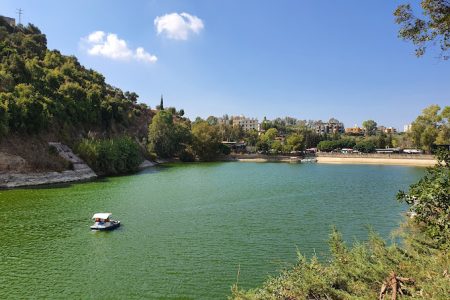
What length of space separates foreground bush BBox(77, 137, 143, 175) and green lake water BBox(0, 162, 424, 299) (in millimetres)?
19105

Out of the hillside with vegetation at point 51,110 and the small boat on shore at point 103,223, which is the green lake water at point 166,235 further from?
the hillside with vegetation at point 51,110

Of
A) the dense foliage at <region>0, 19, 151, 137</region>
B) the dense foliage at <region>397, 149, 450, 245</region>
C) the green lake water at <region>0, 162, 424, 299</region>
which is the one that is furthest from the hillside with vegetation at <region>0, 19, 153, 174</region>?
the dense foliage at <region>397, 149, 450, 245</region>

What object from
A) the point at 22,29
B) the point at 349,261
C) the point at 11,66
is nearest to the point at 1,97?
the point at 11,66

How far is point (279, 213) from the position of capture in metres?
36.1

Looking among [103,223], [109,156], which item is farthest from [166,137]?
[103,223]

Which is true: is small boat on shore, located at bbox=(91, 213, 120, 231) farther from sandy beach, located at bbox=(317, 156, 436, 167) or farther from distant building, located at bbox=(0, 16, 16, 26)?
distant building, located at bbox=(0, 16, 16, 26)

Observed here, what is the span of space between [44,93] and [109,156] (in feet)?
66.5

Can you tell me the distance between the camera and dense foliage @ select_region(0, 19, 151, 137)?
61.8 metres

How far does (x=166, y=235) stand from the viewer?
91.4 ft

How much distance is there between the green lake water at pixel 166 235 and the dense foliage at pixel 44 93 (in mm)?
18605

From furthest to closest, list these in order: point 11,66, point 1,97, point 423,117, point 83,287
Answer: point 423,117 < point 11,66 < point 1,97 < point 83,287

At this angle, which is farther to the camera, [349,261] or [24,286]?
[24,286]

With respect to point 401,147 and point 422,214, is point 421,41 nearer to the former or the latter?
point 422,214

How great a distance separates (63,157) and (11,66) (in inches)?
985
